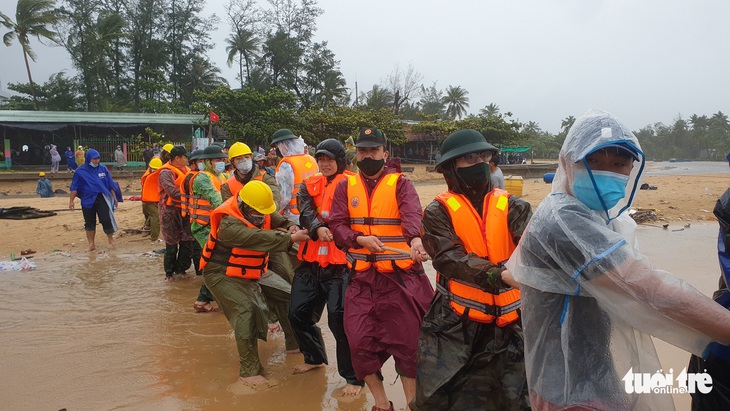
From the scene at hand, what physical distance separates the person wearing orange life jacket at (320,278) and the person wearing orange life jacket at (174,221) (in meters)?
3.57

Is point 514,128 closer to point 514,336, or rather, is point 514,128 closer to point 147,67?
point 147,67

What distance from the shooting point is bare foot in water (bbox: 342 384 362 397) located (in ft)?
13.1

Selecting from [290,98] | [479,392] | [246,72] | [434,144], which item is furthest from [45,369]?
[246,72]

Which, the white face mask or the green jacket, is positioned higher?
the white face mask

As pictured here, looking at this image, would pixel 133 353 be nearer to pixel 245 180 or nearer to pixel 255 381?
pixel 255 381

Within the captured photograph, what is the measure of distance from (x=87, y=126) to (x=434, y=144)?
20475mm

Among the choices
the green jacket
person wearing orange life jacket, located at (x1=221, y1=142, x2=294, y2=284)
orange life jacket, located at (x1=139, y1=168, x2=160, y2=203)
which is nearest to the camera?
person wearing orange life jacket, located at (x1=221, y1=142, x2=294, y2=284)

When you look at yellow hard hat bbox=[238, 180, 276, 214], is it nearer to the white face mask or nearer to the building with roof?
the white face mask

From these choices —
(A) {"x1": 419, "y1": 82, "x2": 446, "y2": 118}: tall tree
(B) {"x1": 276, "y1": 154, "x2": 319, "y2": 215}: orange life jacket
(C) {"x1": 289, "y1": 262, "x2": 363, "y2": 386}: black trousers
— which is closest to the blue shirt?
(B) {"x1": 276, "y1": 154, "x2": 319, "y2": 215}: orange life jacket

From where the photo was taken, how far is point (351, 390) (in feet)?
13.1

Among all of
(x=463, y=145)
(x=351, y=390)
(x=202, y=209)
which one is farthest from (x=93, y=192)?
(x=463, y=145)

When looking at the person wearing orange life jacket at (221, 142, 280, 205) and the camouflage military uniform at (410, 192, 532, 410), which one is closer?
the camouflage military uniform at (410, 192, 532, 410)

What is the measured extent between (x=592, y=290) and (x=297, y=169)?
173 inches

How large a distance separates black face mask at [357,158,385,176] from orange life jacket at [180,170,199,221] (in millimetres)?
3596
